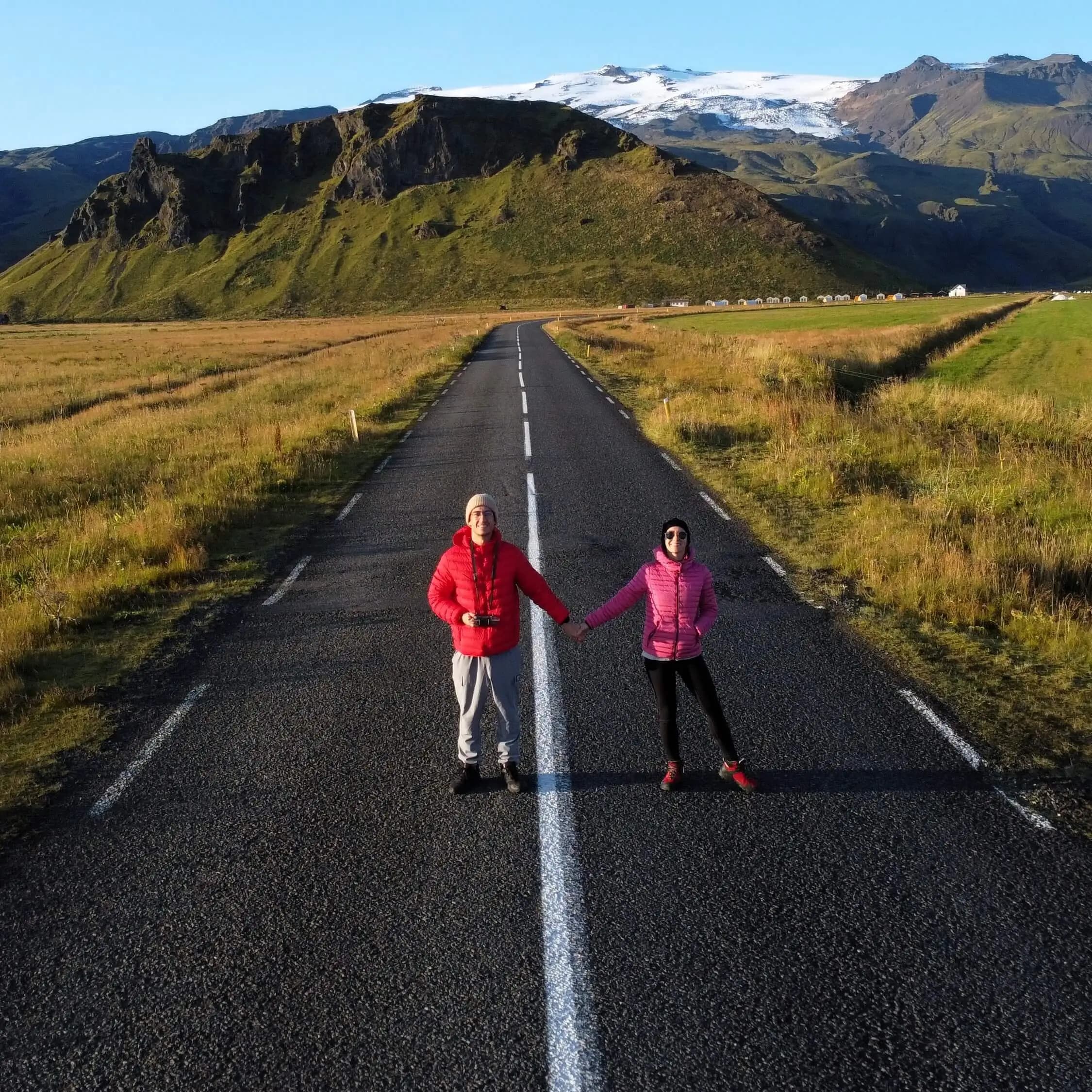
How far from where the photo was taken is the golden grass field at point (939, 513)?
20.5ft

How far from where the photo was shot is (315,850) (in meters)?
4.52

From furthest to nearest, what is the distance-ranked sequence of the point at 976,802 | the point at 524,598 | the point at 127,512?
the point at 127,512, the point at 524,598, the point at 976,802

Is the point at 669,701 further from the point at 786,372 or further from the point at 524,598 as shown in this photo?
the point at 786,372

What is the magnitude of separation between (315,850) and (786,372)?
77.8 feet

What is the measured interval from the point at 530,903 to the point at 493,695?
1.39 metres

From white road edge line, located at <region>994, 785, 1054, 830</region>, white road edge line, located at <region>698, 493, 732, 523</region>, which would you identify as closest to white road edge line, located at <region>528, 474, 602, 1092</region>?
white road edge line, located at <region>994, 785, 1054, 830</region>

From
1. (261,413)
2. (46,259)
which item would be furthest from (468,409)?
(46,259)

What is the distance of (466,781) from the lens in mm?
5102

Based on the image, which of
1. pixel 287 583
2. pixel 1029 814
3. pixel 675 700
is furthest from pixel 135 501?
pixel 1029 814

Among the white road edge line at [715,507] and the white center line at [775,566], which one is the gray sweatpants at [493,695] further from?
the white road edge line at [715,507]

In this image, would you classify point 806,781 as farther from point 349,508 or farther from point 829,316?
point 829,316

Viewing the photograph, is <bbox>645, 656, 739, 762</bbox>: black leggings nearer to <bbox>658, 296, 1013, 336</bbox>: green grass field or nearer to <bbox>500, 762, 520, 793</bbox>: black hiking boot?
<bbox>500, 762, 520, 793</bbox>: black hiking boot

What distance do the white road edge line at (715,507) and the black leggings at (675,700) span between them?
6.38m

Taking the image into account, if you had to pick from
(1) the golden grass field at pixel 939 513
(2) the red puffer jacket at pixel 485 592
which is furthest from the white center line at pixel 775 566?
(2) the red puffer jacket at pixel 485 592
